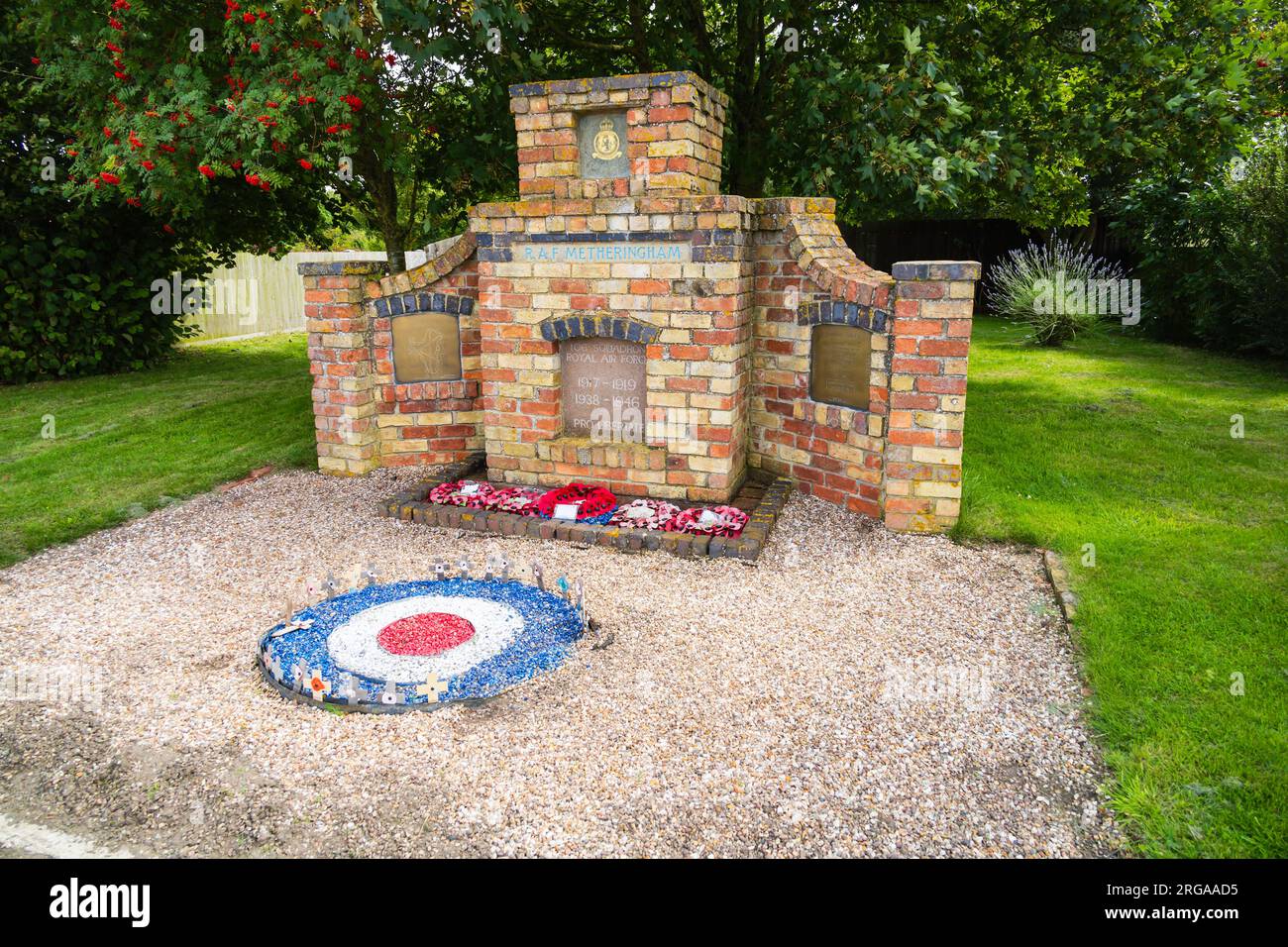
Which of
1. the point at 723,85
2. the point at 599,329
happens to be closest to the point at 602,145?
the point at 599,329

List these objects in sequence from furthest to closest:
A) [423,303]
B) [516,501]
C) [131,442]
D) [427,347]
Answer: [131,442], [427,347], [423,303], [516,501]

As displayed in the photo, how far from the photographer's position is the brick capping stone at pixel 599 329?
269 inches

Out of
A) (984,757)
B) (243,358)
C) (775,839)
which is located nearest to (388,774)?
(775,839)

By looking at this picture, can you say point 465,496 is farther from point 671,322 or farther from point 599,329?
point 671,322

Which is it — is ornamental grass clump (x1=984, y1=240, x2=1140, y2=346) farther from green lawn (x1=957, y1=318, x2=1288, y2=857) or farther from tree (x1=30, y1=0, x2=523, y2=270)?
tree (x1=30, y1=0, x2=523, y2=270)

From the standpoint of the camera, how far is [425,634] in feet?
16.3

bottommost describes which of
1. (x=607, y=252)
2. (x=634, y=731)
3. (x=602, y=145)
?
(x=634, y=731)

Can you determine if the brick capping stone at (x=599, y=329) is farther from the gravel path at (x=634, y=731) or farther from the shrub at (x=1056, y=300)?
the shrub at (x=1056, y=300)

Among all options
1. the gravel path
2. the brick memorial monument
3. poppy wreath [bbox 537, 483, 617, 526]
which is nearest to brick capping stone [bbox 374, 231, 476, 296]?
the brick memorial monument

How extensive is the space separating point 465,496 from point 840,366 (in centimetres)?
320

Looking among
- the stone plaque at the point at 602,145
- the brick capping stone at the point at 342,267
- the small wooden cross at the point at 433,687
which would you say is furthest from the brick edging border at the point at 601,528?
the stone plaque at the point at 602,145

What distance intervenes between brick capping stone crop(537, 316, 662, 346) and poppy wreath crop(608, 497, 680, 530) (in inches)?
50.4

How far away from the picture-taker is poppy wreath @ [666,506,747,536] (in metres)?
6.39
